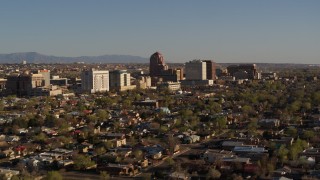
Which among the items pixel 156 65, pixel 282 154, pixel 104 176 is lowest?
pixel 104 176

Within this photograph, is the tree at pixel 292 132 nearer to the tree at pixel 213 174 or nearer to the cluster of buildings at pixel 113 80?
the tree at pixel 213 174

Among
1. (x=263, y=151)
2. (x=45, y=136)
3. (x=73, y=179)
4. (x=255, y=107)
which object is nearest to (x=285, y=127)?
(x=263, y=151)

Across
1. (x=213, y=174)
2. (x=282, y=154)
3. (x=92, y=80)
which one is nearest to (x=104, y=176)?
(x=213, y=174)

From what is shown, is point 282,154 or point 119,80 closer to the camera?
point 282,154

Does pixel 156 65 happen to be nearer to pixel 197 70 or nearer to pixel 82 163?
pixel 197 70

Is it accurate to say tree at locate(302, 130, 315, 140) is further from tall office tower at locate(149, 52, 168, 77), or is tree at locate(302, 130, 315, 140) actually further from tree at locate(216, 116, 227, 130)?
tall office tower at locate(149, 52, 168, 77)

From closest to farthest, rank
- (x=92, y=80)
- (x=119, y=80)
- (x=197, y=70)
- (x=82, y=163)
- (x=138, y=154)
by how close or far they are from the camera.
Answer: (x=82, y=163), (x=138, y=154), (x=92, y=80), (x=119, y=80), (x=197, y=70)

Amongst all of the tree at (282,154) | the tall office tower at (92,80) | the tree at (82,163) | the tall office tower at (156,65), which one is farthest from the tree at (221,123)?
the tall office tower at (156,65)

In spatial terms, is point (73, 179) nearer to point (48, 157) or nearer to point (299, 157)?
point (48, 157)
